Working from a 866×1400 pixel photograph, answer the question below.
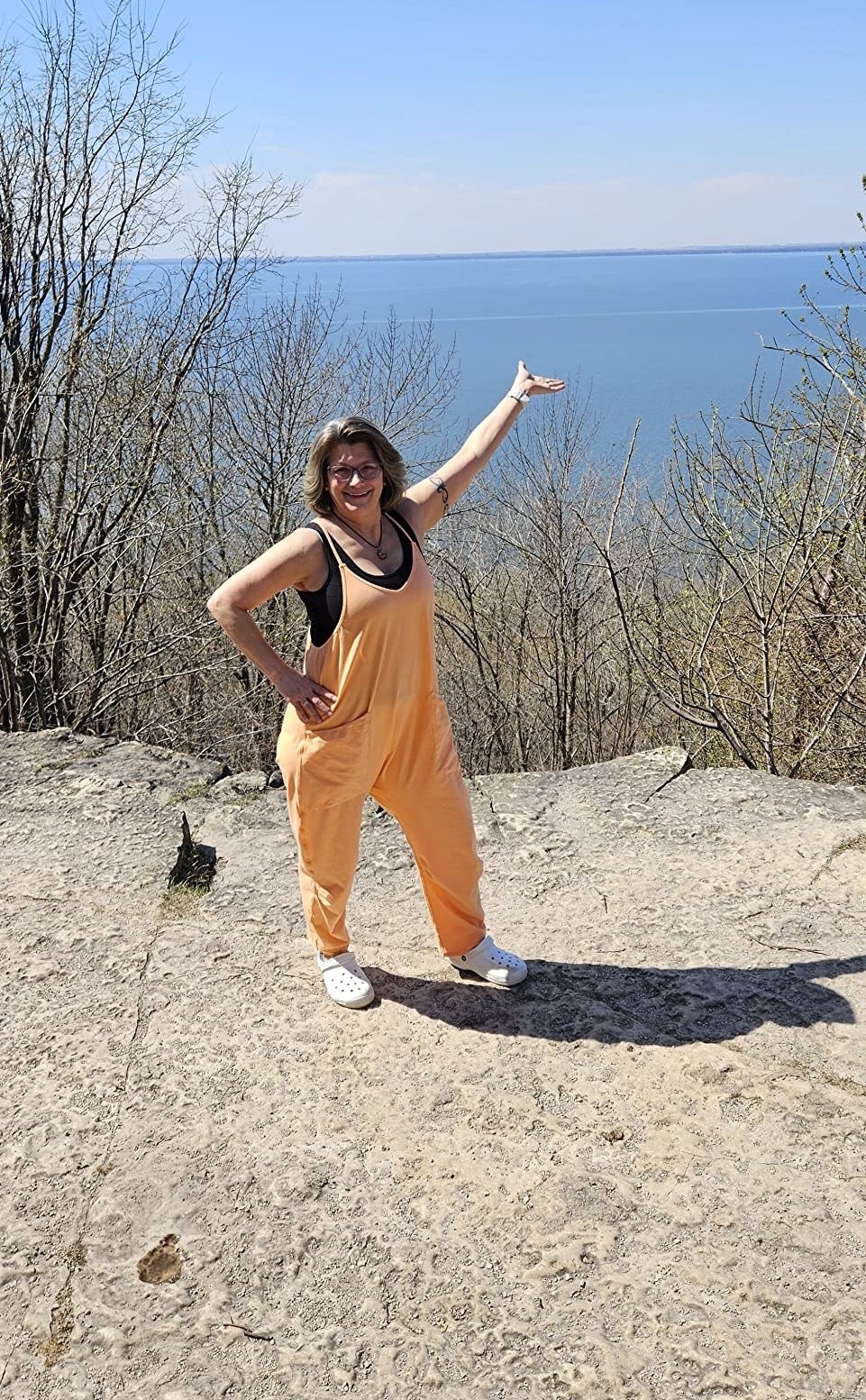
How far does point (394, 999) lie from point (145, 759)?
Answer: 238cm

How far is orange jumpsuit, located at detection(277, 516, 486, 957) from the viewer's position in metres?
A: 2.89

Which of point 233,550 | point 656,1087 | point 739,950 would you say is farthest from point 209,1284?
point 233,550

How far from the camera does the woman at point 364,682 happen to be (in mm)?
2830

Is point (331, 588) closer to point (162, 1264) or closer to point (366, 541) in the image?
point (366, 541)

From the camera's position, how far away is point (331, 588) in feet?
9.33

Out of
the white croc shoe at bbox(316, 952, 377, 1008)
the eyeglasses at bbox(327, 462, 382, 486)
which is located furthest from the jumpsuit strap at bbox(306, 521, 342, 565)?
the white croc shoe at bbox(316, 952, 377, 1008)

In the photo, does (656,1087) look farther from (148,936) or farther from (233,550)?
(233,550)

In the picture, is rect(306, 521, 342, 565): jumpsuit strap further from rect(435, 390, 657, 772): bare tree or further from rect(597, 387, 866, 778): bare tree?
rect(435, 390, 657, 772): bare tree

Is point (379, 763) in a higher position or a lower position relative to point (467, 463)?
lower

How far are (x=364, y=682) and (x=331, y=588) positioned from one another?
28 centimetres

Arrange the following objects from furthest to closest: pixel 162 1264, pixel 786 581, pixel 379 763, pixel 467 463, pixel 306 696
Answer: pixel 786 581
pixel 467 463
pixel 379 763
pixel 306 696
pixel 162 1264

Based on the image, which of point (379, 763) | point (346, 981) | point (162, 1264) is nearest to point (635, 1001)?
point (346, 981)

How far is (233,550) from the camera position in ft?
45.0

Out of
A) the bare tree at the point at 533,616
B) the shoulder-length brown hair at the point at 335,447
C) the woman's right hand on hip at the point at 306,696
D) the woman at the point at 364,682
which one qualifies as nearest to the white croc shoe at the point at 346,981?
the woman at the point at 364,682
